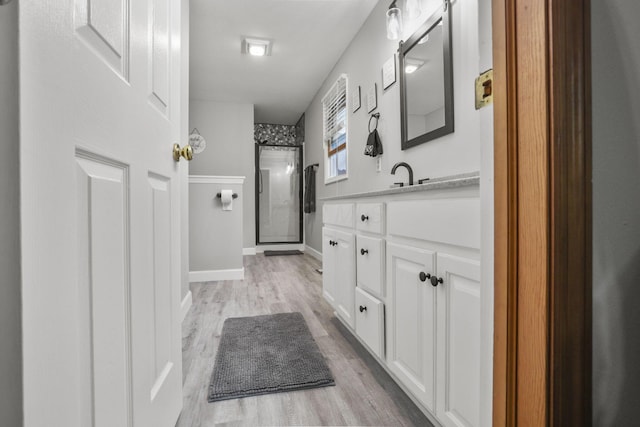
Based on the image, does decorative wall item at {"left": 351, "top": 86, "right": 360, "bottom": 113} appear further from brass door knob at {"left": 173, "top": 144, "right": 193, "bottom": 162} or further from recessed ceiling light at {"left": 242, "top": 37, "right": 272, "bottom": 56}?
brass door knob at {"left": 173, "top": 144, "right": 193, "bottom": 162}

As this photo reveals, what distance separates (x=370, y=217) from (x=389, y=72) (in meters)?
Result: 1.37

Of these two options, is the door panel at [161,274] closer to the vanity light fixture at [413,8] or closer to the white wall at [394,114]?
the white wall at [394,114]

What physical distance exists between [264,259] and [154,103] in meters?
4.16

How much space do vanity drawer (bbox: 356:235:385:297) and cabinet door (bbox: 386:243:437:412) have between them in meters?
0.08

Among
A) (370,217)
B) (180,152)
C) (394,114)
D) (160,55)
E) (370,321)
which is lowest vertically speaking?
(370,321)

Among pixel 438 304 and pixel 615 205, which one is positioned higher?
pixel 615 205

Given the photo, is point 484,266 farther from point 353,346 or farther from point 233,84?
point 233,84

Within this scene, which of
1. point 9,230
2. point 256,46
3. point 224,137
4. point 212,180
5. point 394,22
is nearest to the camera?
point 9,230

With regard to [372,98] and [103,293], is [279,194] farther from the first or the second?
[103,293]

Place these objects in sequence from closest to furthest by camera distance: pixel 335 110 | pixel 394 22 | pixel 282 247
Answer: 1. pixel 394 22
2. pixel 335 110
3. pixel 282 247

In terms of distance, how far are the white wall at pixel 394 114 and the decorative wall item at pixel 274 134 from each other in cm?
195

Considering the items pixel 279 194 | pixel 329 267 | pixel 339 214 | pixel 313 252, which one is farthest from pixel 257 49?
pixel 279 194

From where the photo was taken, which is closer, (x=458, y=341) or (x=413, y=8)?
(x=458, y=341)

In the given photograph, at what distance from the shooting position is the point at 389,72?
7.50 feet
